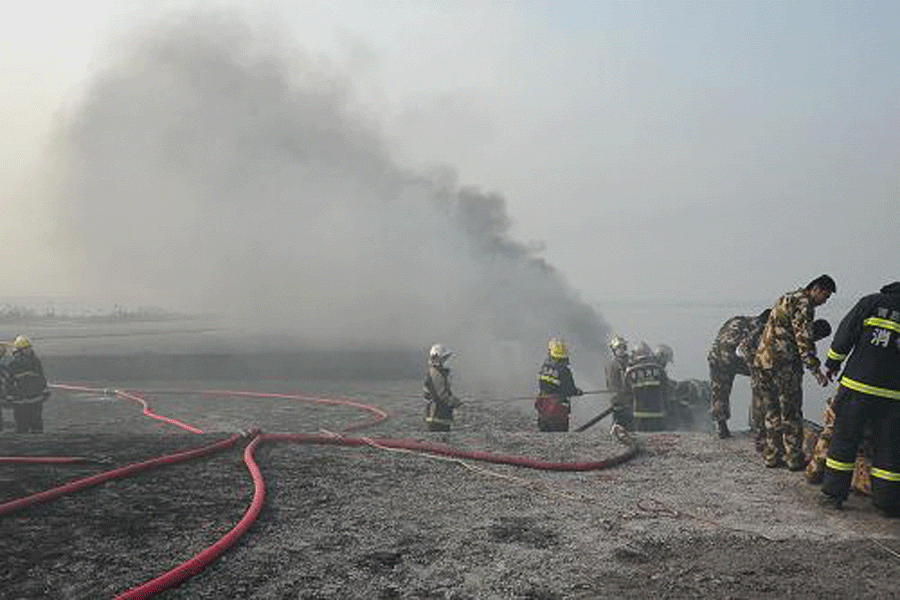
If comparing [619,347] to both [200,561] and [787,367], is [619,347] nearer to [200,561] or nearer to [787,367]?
[787,367]

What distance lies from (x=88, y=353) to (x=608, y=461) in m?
17.4

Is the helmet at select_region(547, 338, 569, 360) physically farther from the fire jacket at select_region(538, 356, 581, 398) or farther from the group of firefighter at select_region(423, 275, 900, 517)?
the group of firefighter at select_region(423, 275, 900, 517)

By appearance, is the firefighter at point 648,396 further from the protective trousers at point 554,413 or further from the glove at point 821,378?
the glove at point 821,378

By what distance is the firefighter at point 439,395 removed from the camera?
372 inches

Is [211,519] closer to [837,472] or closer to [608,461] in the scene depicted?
[608,461]

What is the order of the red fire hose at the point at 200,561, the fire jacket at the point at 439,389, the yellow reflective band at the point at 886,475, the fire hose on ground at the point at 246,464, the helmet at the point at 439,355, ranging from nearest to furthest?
the red fire hose at the point at 200,561, the fire hose on ground at the point at 246,464, the yellow reflective band at the point at 886,475, the fire jacket at the point at 439,389, the helmet at the point at 439,355

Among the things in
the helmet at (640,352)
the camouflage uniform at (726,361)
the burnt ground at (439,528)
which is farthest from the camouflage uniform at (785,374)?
the helmet at (640,352)

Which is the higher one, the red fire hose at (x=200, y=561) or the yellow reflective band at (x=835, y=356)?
the yellow reflective band at (x=835, y=356)

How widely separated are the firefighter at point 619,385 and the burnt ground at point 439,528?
3666 millimetres

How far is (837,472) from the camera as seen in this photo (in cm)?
505

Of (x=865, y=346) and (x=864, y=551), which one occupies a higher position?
(x=865, y=346)

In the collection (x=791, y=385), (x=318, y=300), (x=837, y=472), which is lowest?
(x=837, y=472)

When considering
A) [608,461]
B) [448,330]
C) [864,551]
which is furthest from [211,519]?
[448,330]

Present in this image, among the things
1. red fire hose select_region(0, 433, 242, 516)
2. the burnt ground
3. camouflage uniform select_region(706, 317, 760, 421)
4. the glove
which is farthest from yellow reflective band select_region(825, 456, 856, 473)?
red fire hose select_region(0, 433, 242, 516)
